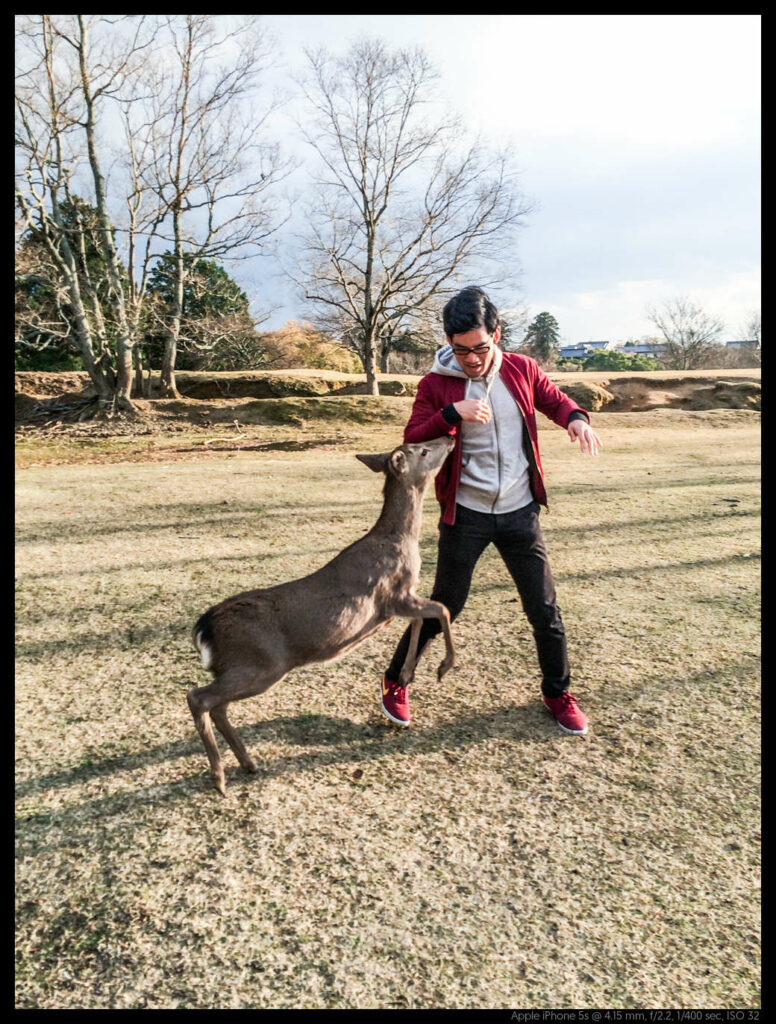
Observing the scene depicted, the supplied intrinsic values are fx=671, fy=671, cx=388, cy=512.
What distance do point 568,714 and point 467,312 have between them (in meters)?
2.05

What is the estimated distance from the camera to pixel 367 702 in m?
3.76

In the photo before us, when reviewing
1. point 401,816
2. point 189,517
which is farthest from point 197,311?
point 401,816

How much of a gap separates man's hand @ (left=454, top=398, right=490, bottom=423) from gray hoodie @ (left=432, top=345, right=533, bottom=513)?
30 cm

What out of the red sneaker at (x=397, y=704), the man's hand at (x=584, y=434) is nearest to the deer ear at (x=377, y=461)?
Answer: the man's hand at (x=584, y=434)

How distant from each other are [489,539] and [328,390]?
823 inches

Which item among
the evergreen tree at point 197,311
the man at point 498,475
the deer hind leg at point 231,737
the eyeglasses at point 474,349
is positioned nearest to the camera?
the deer hind leg at point 231,737

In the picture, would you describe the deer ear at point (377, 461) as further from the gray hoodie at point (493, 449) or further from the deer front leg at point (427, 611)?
the deer front leg at point (427, 611)

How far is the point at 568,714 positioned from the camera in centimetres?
342

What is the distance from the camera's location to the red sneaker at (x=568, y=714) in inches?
133

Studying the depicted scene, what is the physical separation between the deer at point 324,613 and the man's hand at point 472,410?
26 centimetres

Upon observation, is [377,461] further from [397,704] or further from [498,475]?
[397,704]
